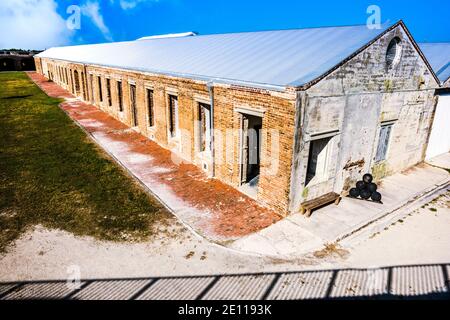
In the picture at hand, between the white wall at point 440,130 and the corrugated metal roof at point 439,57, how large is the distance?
1.05 meters

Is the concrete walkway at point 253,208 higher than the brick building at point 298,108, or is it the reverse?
the brick building at point 298,108

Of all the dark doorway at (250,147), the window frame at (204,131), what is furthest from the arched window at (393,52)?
the window frame at (204,131)

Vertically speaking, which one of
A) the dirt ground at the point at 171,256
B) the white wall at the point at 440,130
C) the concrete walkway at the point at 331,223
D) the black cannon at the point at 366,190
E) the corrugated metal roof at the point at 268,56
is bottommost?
the dirt ground at the point at 171,256

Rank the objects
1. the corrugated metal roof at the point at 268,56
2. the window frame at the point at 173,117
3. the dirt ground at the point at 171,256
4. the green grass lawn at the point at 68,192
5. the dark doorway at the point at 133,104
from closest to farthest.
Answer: the dirt ground at the point at 171,256 → the green grass lawn at the point at 68,192 → the corrugated metal roof at the point at 268,56 → the window frame at the point at 173,117 → the dark doorway at the point at 133,104

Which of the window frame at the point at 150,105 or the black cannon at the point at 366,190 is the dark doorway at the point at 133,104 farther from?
the black cannon at the point at 366,190

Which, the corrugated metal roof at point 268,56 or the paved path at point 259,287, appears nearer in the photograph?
the paved path at point 259,287

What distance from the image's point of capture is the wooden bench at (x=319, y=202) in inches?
352

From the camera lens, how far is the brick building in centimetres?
855

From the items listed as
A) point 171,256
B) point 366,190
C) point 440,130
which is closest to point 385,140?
point 366,190

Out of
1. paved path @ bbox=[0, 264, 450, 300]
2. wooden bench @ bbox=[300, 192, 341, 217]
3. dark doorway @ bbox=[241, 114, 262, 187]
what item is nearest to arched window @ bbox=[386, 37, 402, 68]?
dark doorway @ bbox=[241, 114, 262, 187]

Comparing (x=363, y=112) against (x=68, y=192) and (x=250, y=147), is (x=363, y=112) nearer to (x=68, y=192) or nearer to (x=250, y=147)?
(x=250, y=147)

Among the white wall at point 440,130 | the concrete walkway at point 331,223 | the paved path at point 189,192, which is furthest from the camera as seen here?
the white wall at point 440,130

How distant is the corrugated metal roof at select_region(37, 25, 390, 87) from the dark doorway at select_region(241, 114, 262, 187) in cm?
156

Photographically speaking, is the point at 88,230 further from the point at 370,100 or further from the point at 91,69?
the point at 91,69
